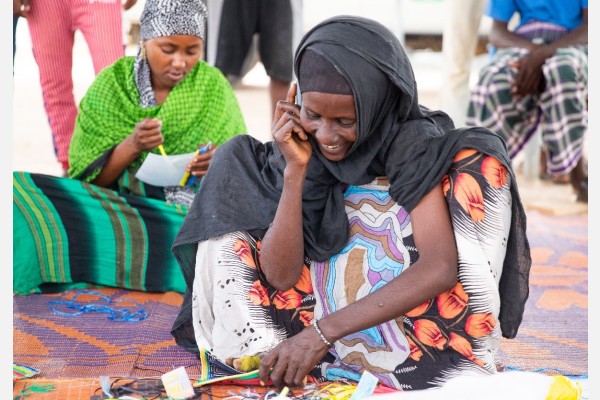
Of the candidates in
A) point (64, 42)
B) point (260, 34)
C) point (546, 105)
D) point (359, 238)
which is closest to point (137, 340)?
point (359, 238)

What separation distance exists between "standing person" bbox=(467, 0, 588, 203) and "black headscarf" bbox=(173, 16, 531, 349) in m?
2.54

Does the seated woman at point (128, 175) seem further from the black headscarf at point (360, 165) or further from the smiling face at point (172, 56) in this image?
the black headscarf at point (360, 165)

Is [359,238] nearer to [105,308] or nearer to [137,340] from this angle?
[137,340]

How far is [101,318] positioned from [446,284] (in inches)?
56.9

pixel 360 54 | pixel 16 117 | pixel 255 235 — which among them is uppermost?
pixel 360 54

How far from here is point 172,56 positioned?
3562 mm

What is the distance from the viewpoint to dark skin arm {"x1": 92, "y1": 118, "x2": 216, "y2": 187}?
340 cm

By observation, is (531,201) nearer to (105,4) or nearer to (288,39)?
(288,39)

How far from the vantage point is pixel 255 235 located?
8.48ft

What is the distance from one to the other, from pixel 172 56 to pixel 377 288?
1590 mm

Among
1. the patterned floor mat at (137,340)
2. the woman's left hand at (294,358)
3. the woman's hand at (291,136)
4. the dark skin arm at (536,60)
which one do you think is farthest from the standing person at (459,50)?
the woman's left hand at (294,358)

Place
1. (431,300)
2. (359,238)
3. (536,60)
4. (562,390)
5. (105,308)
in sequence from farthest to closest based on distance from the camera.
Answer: (536,60), (105,308), (359,238), (431,300), (562,390)

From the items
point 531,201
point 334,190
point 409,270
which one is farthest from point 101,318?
point 531,201

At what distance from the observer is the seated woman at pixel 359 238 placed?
90.3 inches
